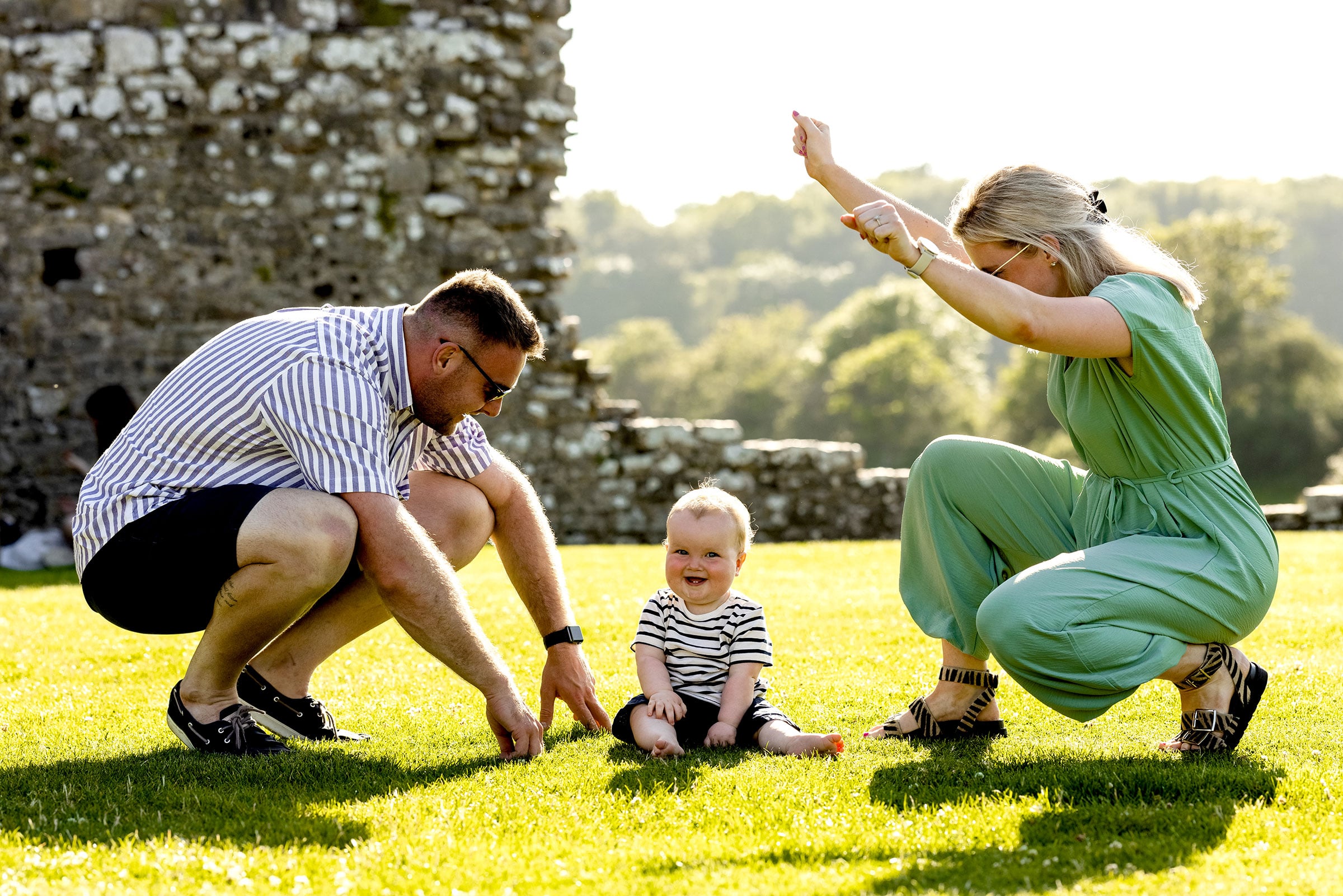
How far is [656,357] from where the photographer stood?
73.8 metres

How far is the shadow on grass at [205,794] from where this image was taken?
271 centimetres

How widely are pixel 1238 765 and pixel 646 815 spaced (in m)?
1.52

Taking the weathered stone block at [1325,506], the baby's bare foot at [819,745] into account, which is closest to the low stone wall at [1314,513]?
the weathered stone block at [1325,506]

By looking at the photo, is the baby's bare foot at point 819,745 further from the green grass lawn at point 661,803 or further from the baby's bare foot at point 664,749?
the baby's bare foot at point 664,749

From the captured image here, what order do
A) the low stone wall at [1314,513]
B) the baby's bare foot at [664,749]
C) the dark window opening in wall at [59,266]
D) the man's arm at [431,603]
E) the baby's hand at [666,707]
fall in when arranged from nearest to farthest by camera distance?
the man's arm at [431,603] → the baby's bare foot at [664,749] → the baby's hand at [666,707] → the dark window opening in wall at [59,266] → the low stone wall at [1314,513]

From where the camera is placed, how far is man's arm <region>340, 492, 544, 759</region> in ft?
10.4

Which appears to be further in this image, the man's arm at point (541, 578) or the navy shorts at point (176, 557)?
the man's arm at point (541, 578)

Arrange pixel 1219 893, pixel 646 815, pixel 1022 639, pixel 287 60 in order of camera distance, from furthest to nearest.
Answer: pixel 287 60 → pixel 1022 639 → pixel 646 815 → pixel 1219 893

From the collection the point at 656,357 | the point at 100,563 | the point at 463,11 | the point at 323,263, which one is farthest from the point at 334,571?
the point at 656,357

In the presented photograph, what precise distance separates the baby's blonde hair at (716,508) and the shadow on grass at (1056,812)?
33.0 inches

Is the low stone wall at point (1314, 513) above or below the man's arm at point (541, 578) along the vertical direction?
below

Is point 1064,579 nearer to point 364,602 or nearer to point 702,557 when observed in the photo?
point 702,557

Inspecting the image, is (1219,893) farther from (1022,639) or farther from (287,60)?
(287,60)

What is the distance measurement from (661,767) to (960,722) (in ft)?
3.06
